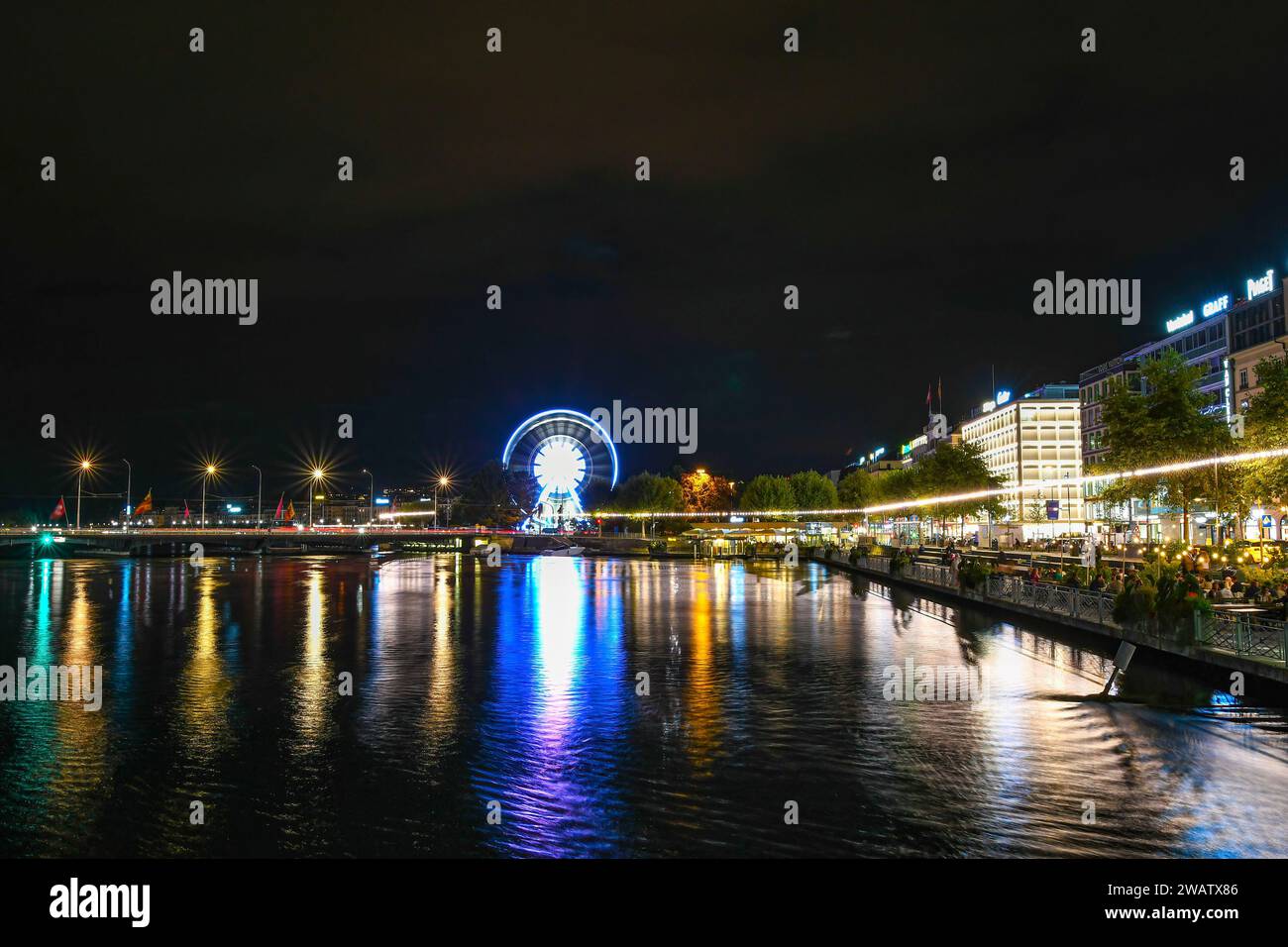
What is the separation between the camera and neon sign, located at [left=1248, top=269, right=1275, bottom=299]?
89.1 m

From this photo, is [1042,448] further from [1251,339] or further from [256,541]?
[256,541]

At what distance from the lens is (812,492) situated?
7559 inches

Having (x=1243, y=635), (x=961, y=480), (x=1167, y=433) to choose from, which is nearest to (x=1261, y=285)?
(x=961, y=480)

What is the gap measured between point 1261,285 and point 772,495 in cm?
10664

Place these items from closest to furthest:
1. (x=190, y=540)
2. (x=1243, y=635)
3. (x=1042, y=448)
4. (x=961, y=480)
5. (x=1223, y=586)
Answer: (x=1243, y=635) → (x=1223, y=586) → (x=961, y=480) → (x=190, y=540) → (x=1042, y=448)

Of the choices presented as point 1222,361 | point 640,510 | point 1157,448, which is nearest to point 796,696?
point 1157,448

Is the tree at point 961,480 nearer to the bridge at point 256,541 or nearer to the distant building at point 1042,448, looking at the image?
the bridge at point 256,541

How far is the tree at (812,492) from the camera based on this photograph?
18900 centimetres

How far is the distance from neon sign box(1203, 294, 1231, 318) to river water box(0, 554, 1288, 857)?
88142mm

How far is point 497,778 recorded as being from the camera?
1341cm

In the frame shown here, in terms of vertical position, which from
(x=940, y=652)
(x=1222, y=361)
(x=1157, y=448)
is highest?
(x=1222, y=361)

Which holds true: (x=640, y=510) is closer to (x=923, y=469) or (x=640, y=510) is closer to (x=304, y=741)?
(x=923, y=469)

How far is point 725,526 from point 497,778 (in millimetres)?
113495

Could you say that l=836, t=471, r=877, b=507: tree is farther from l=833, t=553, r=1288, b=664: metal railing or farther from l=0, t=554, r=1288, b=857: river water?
l=0, t=554, r=1288, b=857: river water
